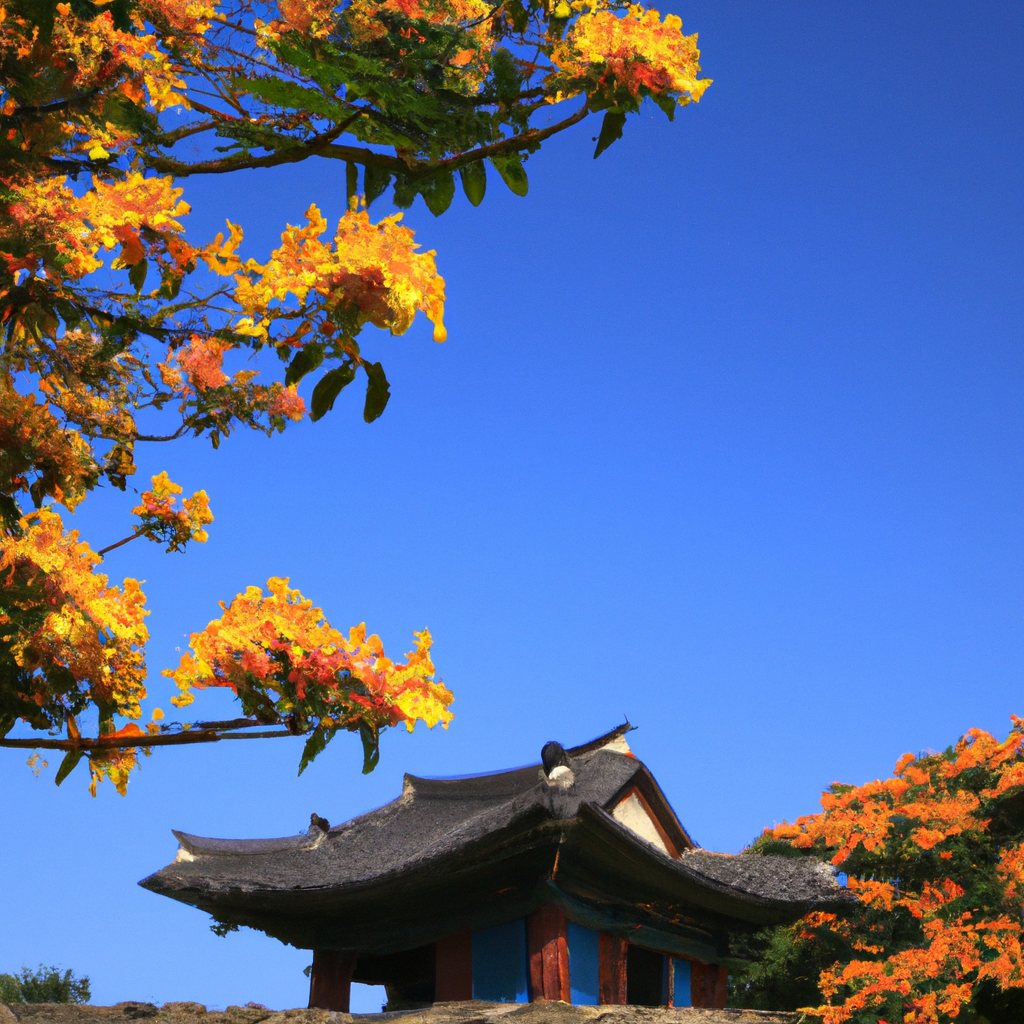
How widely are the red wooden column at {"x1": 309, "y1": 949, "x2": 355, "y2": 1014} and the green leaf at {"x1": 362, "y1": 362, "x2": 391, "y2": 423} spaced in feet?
30.8

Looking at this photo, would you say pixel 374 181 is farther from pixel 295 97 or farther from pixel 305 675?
pixel 305 675

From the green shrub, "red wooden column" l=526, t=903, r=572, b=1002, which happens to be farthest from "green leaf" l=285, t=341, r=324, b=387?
the green shrub

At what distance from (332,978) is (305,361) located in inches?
382

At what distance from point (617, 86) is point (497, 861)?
793 cm

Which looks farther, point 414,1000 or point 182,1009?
point 414,1000

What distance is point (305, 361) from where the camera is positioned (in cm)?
339

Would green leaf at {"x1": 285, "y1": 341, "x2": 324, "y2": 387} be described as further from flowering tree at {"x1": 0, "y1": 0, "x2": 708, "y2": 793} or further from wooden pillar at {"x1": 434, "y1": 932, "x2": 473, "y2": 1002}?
wooden pillar at {"x1": 434, "y1": 932, "x2": 473, "y2": 1002}

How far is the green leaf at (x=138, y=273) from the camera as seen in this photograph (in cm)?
357

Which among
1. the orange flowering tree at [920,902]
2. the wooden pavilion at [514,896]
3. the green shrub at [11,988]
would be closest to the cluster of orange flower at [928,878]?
the orange flowering tree at [920,902]

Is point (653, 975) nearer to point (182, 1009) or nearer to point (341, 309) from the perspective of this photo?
point (182, 1009)

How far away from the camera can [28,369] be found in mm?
4113

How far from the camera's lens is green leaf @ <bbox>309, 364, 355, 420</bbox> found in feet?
11.2

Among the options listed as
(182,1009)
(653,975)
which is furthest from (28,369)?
(653,975)

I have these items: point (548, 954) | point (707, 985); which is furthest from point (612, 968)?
point (707, 985)
